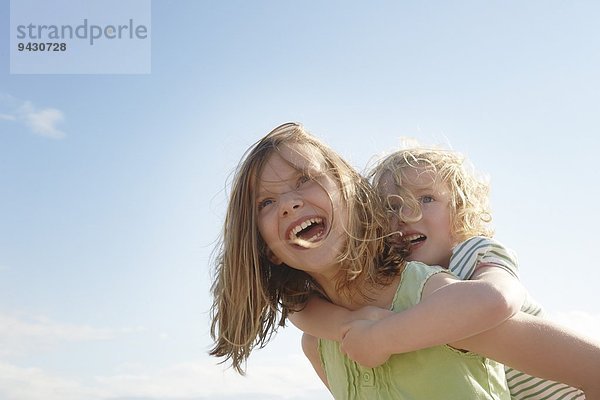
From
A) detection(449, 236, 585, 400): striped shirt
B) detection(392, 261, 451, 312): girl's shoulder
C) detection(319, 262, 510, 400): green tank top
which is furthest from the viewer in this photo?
detection(449, 236, 585, 400): striped shirt

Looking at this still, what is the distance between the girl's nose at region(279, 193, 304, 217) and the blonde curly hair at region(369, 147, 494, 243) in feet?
3.15

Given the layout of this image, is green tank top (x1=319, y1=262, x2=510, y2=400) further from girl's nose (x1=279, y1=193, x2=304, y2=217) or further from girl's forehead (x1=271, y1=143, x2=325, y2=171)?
girl's forehead (x1=271, y1=143, x2=325, y2=171)

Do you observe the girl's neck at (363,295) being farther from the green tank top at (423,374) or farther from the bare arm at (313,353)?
the bare arm at (313,353)

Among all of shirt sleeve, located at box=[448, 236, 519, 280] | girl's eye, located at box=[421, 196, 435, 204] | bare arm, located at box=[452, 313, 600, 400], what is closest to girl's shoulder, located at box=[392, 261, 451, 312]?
shirt sleeve, located at box=[448, 236, 519, 280]

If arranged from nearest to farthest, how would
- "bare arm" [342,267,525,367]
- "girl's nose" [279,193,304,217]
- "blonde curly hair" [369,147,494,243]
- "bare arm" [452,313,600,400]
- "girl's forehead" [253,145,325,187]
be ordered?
"bare arm" [342,267,525,367] → "bare arm" [452,313,600,400] → "girl's nose" [279,193,304,217] → "girl's forehead" [253,145,325,187] → "blonde curly hair" [369,147,494,243]

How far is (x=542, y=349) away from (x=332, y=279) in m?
1.11

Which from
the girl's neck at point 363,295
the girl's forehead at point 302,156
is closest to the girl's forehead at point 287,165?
the girl's forehead at point 302,156

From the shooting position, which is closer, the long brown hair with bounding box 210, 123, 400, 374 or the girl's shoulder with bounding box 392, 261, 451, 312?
the girl's shoulder with bounding box 392, 261, 451, 312

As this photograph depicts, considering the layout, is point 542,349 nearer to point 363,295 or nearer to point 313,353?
point 363,295

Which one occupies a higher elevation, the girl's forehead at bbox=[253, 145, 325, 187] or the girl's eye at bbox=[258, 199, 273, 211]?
the girl's forehead at bbox=[253, 145, 325, 187]

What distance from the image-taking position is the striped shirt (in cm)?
336

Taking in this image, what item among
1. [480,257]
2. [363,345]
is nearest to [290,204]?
[363,345]

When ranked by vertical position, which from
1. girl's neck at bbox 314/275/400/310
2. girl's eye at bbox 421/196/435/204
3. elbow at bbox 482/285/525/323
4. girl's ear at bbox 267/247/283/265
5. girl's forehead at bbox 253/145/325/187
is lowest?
girl's neck at bbox 314/275/400/310

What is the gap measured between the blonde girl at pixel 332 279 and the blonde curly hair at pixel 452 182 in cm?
54
